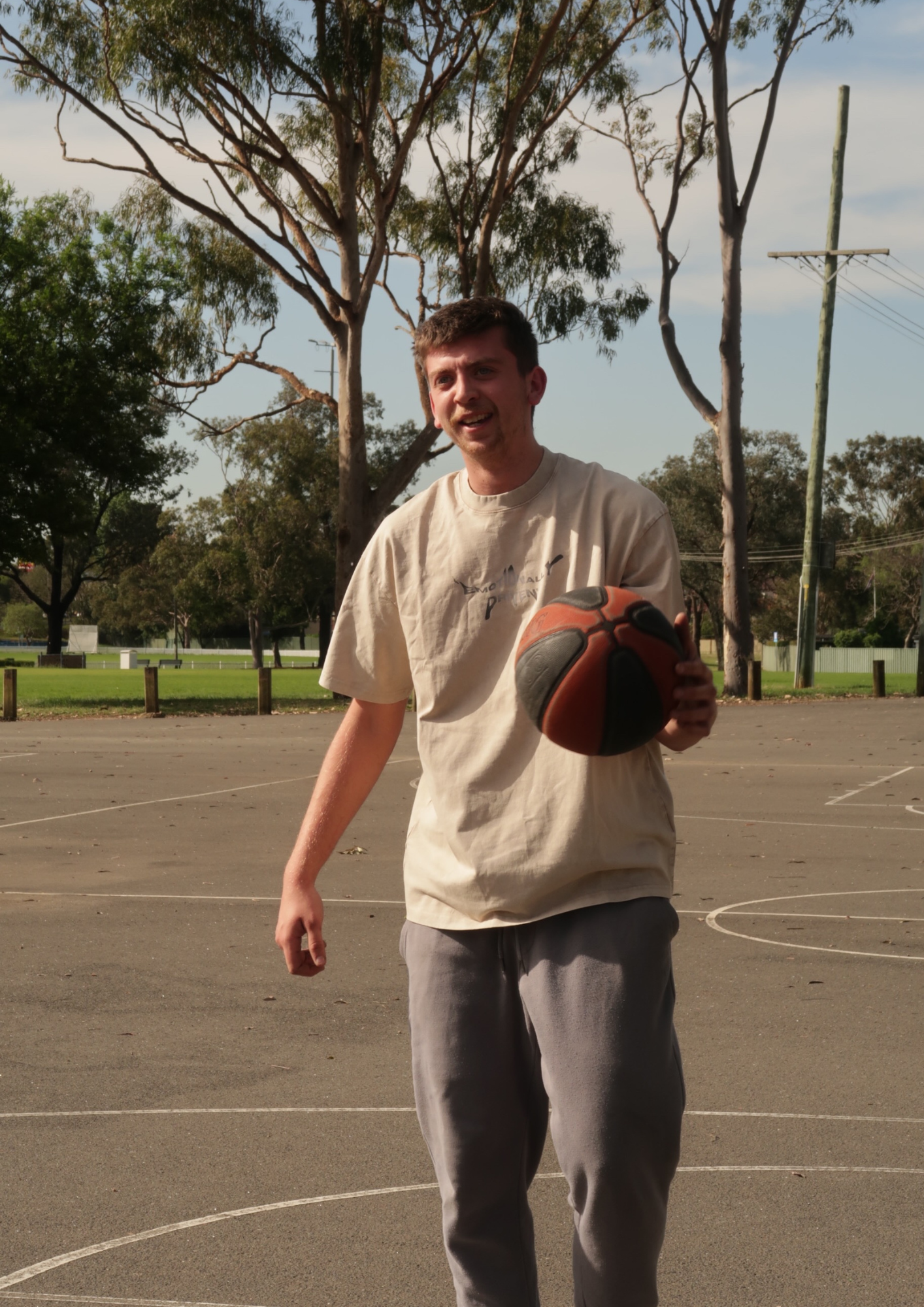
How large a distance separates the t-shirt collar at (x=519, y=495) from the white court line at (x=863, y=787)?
11.9 meters

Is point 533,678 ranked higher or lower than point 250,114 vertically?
lower

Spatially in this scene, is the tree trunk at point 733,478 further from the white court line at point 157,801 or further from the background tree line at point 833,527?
the background tree line at point 833,527

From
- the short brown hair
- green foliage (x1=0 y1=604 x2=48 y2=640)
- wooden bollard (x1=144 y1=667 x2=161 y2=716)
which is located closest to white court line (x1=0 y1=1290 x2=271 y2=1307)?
the short brown hair

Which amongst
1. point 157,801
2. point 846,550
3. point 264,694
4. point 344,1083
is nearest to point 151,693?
point 264,694

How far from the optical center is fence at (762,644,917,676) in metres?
69.0

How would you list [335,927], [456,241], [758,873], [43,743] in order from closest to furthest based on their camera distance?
[335,927]
[758,873]
[43,743]
[456,241]

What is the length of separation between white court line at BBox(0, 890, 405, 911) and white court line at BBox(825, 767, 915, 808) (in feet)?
21.6

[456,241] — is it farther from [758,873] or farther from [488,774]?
[488,774]

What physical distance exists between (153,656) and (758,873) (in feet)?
298

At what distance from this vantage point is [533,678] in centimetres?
295

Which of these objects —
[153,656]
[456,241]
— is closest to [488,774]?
[456,241]

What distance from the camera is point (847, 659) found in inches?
2749

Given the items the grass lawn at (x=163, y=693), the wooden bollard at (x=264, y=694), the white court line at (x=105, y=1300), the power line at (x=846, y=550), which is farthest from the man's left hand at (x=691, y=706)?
the power line at (x=846, y=550)

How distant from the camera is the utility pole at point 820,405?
36.2 metres
